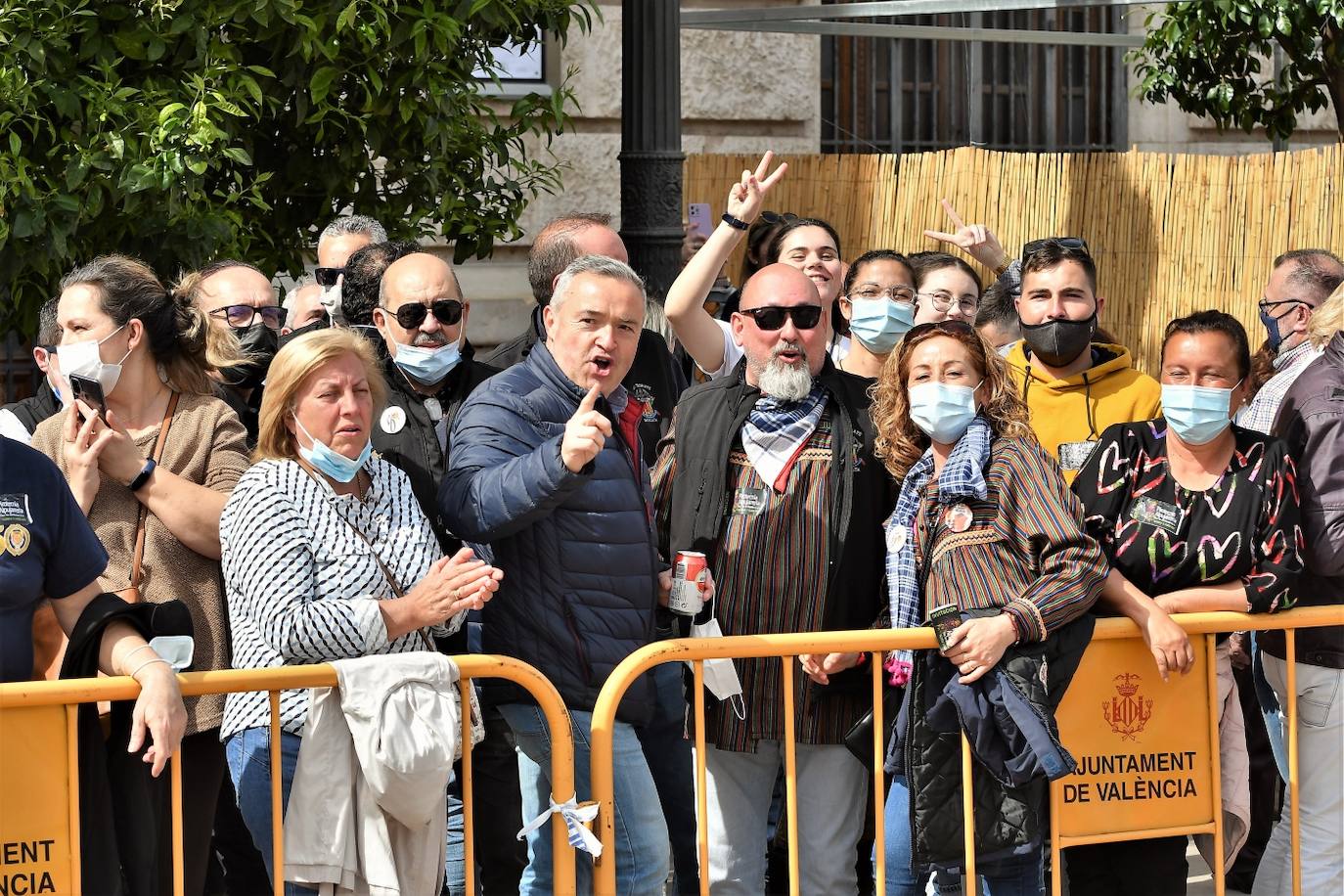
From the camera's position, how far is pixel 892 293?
575cm

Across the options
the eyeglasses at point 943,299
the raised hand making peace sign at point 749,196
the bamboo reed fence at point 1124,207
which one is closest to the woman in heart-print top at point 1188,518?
the raised hand making peace sign at point 749,196

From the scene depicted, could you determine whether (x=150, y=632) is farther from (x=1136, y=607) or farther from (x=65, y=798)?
(x=1136, y=607)

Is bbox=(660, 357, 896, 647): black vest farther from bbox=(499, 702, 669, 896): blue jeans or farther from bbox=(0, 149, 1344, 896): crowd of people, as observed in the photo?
bbox=(499, 702, 669, 896): blue jeans

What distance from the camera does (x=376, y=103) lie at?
6.88m

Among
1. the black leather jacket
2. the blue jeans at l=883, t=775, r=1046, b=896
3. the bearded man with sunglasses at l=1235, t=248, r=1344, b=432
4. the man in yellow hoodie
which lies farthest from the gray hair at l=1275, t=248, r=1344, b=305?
the blue jeans at l=883, t=775, r=1046, b=896

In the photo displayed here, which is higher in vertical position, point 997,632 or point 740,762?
point 997,632

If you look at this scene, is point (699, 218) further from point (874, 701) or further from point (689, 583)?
point (874, 701)

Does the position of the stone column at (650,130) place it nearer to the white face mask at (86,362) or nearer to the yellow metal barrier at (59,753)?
the white face mask at (86,362)

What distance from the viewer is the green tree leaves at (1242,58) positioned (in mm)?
10875

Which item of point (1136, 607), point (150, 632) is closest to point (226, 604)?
point (150, 632)

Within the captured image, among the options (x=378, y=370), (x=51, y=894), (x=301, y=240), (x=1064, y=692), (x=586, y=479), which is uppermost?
(x=301, y=240)

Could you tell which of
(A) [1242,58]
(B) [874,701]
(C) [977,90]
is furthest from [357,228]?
(C) [977,90]

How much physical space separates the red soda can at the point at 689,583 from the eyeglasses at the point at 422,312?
4.09ft

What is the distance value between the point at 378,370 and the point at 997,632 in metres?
1.74
